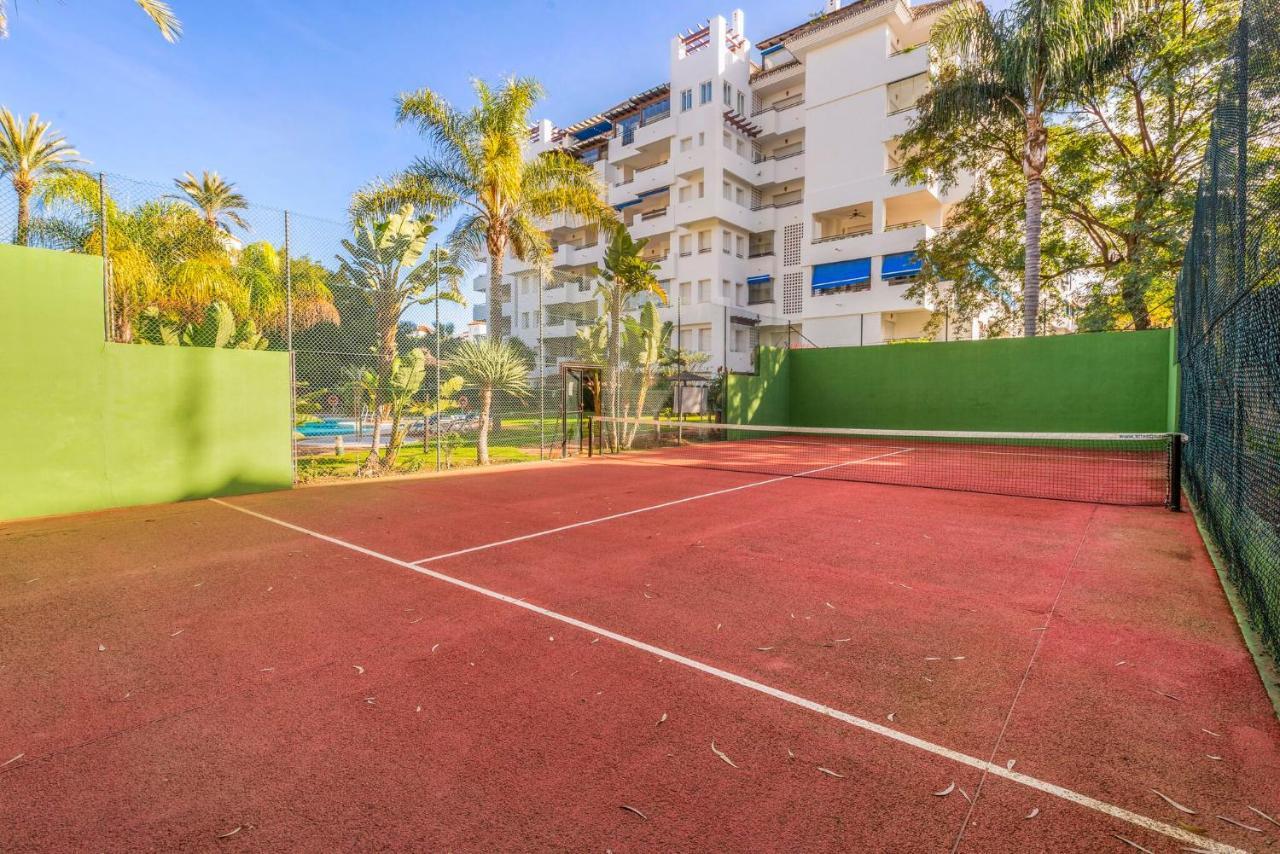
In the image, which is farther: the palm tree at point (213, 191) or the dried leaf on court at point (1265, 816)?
the palm tree at point (213, 191)

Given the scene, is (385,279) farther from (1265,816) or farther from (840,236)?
(840,236)

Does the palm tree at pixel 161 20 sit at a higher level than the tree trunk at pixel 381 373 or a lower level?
higher

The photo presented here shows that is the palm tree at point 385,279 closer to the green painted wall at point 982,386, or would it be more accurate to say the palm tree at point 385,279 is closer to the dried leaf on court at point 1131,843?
the green painted wall at point 982,386

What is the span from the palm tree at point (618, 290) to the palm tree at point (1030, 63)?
407 inches

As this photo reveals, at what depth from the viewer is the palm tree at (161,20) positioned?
8.37 meters

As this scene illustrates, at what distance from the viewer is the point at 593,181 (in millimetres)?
17062

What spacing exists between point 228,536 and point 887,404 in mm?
18189

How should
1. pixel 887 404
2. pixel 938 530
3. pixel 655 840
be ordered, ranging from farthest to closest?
pixel 887 404
pixel 938 530
pixel 655 840

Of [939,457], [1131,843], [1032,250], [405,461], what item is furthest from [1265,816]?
[1032,250]

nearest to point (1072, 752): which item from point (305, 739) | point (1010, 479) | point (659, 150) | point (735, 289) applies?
point (305, 739)

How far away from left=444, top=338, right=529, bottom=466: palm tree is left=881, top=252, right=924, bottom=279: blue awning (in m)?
21.8

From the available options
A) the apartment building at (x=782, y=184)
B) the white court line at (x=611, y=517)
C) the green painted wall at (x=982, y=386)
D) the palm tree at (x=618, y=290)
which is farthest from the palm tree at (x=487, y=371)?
the apartment building at (x=782, y=184)

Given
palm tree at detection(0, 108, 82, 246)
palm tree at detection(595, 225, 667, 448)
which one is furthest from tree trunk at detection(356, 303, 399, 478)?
palm tree at detection(0, 108, 82, 246)

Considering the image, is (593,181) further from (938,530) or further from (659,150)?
(659,150)
